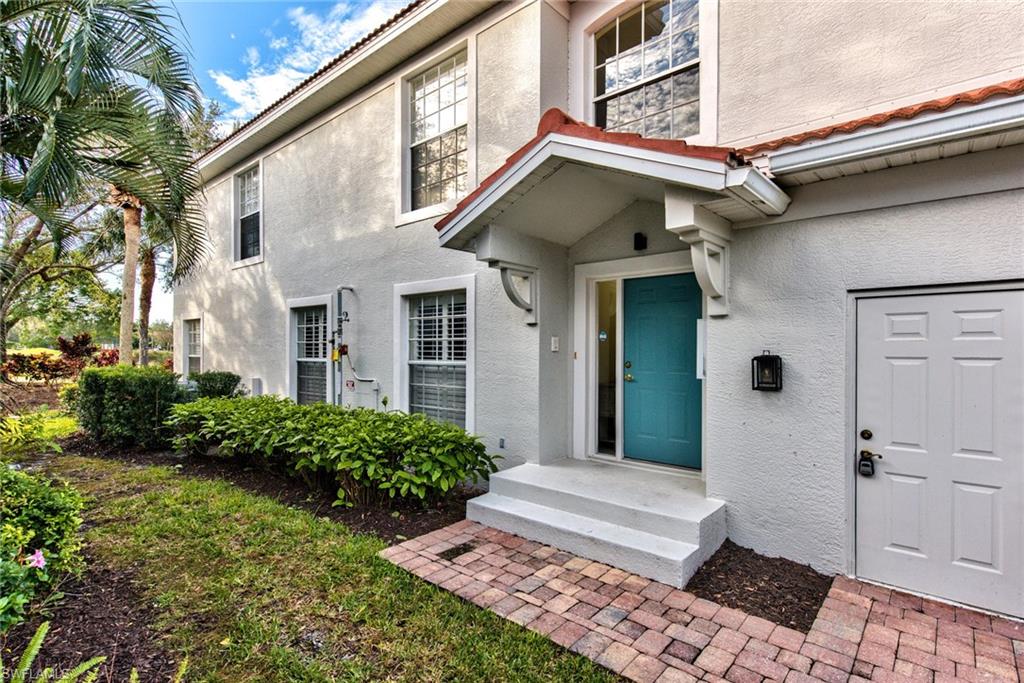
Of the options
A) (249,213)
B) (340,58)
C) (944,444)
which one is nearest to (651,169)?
(944,444)

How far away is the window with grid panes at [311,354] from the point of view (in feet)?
29.8

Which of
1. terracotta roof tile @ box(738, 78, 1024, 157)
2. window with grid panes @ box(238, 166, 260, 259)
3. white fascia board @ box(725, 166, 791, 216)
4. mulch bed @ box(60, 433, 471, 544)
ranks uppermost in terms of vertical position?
window with grid panes @ box(238, 166, 260, 259)

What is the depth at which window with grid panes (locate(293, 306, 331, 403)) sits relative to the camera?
908cm

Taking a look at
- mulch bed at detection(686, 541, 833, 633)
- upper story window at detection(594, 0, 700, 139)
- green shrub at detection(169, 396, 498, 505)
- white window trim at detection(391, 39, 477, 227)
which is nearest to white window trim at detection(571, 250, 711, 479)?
green shrub at detection(169, 396, 498, 505)

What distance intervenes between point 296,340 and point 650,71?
7.64 meters

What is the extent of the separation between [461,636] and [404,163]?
6.49 meters

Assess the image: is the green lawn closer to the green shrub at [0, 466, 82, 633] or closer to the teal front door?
the green shrub at [0, 466, 82, 633]

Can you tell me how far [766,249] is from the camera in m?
4.18

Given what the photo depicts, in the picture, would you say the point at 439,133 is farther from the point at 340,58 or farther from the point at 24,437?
the point at 24,437

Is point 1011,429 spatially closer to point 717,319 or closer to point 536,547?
point 717,319

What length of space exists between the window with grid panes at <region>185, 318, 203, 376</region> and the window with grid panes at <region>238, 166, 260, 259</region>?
2.77m

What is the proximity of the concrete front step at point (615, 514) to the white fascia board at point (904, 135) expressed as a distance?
284 centimetres

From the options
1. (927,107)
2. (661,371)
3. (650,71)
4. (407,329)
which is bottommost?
(661,371)

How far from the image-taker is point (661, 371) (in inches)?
215
